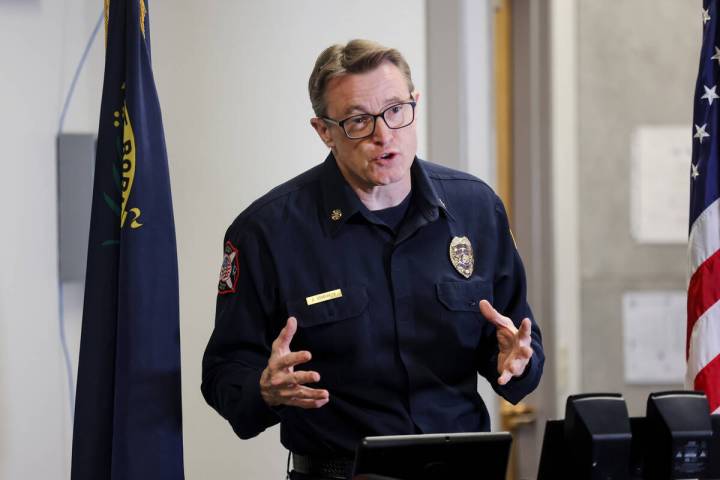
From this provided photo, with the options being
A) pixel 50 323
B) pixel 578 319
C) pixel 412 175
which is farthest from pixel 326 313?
pixel 578 319

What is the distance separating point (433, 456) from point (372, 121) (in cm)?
82

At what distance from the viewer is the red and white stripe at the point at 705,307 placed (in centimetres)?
253

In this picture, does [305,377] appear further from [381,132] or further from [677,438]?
[677,438]

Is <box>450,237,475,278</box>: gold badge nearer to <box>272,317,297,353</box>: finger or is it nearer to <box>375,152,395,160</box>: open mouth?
<box>375,152,395,160</box>: open mouth

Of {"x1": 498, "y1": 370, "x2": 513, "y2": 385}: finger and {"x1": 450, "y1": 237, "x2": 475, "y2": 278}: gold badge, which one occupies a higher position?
{"x1": 450, "y1": 237, "x2": 475, "y2": 278}: gold badge

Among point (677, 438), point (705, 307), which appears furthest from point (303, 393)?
point (705, 307)

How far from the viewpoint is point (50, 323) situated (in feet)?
8.61

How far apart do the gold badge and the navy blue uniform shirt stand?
1 centimetres

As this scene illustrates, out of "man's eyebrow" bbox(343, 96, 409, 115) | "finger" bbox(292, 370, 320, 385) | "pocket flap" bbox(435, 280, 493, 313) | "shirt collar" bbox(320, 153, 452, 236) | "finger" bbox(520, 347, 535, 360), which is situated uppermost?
"man's eyebrow" bbox(343, 96, 409, 115)

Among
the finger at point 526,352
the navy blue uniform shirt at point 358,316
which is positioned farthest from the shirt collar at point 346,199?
the finger at point 526,352

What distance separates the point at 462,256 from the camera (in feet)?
7.31

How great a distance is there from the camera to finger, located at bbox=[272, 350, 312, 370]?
185 centimetres

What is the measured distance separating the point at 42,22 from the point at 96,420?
1056 millimetres

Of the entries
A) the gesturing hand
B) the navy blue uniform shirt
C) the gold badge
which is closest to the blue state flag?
the navy blue uniform shirt
